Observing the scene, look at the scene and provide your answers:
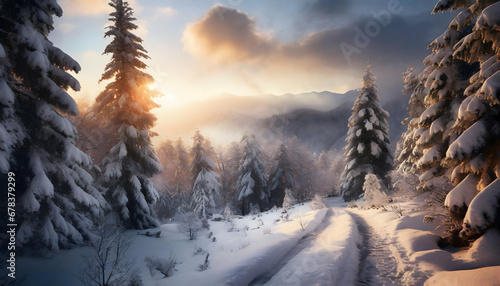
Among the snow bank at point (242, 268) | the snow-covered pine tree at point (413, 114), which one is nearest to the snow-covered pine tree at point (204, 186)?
the snow bank at point (242, 268)

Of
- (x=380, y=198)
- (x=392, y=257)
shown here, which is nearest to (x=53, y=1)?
(x=392, y=257)

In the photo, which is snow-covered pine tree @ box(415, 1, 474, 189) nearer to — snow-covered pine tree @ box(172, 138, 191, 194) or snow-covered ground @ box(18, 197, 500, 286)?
snow-covered ground @ box(18, 197, 500, 286)

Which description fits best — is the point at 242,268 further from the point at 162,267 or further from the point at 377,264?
the point at 377,264

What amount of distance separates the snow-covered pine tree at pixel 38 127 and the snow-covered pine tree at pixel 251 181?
22662mm

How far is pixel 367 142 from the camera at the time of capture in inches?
956

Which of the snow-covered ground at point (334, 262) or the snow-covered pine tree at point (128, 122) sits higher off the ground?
the snow-covered pine tree at point (128, 122)

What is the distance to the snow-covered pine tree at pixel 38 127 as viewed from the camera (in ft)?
22.8

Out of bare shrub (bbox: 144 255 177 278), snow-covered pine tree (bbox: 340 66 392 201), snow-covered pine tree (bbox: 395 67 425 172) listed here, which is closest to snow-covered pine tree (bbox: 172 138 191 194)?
snow-covered pine tree (bbox: 340 66 392 201)

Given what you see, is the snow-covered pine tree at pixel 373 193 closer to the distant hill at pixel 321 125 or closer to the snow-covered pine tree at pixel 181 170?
the snow-covered pine tree at pixel 181 170

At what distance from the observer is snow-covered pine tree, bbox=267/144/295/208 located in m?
32.4

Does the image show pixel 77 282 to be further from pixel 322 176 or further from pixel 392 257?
pixel 322 176

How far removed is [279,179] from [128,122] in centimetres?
2471

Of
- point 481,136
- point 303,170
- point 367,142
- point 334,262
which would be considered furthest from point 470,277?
point 303,170

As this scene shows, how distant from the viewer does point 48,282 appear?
650 cm
